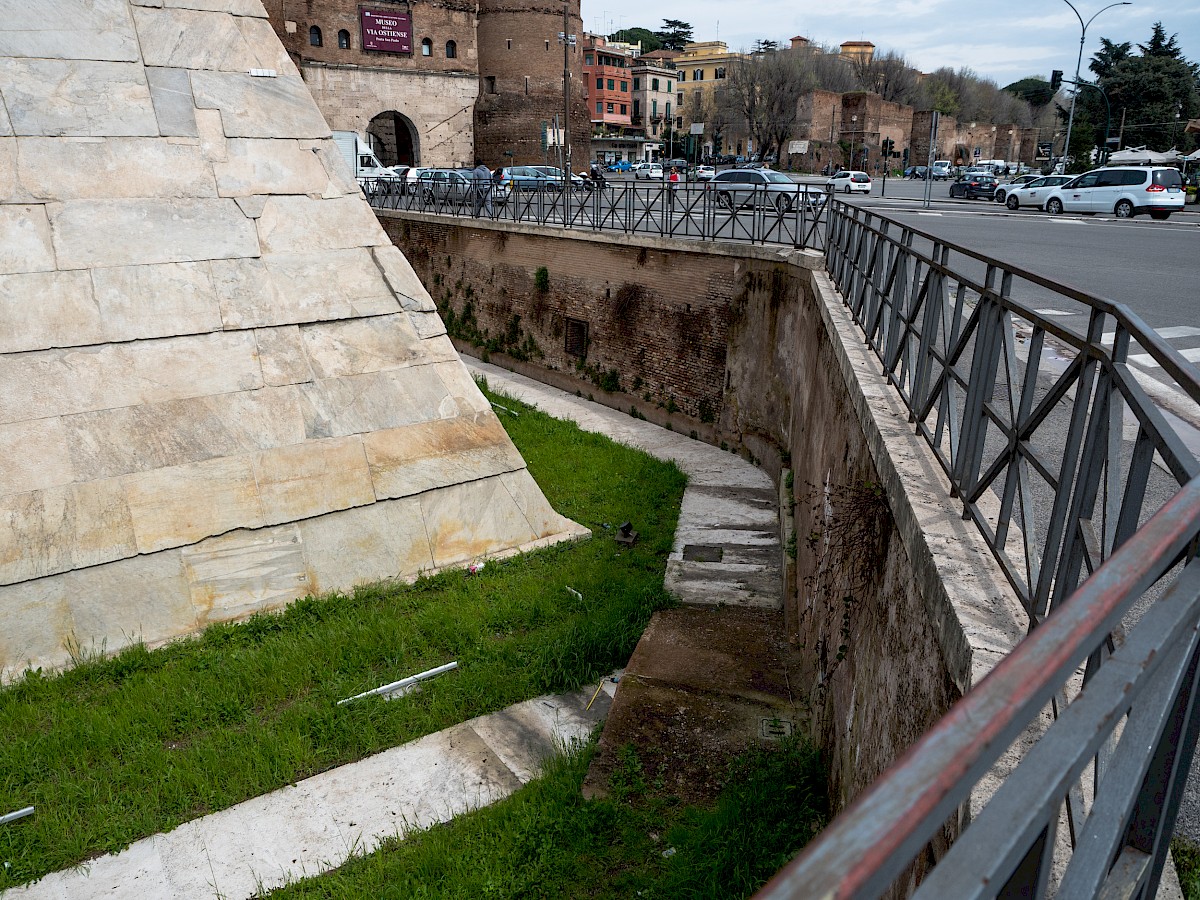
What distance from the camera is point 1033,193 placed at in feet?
93.6

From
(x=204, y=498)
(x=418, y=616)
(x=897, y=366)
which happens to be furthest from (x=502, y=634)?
(x=897, y=366)

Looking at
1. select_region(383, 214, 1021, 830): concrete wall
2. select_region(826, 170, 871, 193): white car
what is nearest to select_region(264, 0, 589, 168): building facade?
select_region(826, 170, 871, 193): white car

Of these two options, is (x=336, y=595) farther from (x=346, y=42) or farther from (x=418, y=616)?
(x=346, y=42)

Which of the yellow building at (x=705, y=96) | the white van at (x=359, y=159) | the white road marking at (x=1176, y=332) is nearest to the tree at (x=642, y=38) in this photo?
the yellow building at (x=705, y=96)

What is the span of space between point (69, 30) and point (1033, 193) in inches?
1101

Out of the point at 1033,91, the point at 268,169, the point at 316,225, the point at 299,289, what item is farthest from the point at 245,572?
the point at 1033,91

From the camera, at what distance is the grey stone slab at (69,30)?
23.1 feet

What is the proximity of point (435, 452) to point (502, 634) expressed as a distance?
5.83ft

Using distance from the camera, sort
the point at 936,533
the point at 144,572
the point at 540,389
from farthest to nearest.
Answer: the point at 540,389 → the point at 144,572 → the point at 936,533

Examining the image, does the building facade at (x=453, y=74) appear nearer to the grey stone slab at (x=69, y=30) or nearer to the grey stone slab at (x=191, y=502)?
the grey stone slab at (x=69, y=30)

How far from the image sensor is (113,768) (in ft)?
18.3

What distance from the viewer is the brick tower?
161 feet

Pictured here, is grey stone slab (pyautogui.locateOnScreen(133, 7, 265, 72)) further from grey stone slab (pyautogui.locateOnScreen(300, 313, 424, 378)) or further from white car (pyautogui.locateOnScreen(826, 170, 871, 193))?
white car (pyautogui.locateOnScreen(826, 170, 871, 193))

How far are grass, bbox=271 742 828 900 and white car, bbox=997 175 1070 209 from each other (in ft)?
89.4
